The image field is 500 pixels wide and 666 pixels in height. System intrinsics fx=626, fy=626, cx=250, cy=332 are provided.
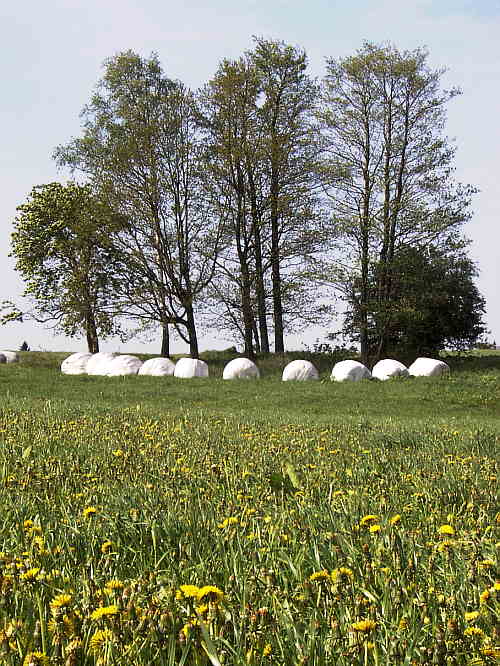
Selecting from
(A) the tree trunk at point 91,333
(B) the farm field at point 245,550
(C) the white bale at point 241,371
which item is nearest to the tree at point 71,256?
(A) the tree trunk at point 91,333

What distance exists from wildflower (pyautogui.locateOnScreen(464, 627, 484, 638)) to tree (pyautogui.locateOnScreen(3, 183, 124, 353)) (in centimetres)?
3076

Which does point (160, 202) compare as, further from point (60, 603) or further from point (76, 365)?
point (60, 603)

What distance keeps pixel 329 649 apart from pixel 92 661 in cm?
78

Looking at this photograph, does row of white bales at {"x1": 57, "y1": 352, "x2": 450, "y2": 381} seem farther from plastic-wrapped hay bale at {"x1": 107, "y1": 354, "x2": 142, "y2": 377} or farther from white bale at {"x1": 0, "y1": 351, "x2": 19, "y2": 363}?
white bale at {"x1": 0, "y1": 351, "x2": 19, "y2": 363}

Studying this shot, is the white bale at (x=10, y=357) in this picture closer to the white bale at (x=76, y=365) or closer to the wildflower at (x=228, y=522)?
the white bale at (x=76, y=365)

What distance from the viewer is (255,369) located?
25828mm

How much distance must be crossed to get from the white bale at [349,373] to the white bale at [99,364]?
1001 centimetres

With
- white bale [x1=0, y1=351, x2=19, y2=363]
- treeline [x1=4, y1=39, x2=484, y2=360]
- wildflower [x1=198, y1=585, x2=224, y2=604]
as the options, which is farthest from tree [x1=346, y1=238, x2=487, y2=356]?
wildflower [x1=198, y1=585, x2=224, y2=604]

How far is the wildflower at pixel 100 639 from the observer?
1871mm

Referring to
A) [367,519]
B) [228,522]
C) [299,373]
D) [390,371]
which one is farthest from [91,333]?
[367,519]

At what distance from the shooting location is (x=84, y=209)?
33.7 m

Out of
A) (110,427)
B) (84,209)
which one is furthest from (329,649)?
(84,209)

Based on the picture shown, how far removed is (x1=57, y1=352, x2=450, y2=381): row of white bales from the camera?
24984 millimetres

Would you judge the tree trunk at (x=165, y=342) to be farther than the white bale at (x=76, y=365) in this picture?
Yes
